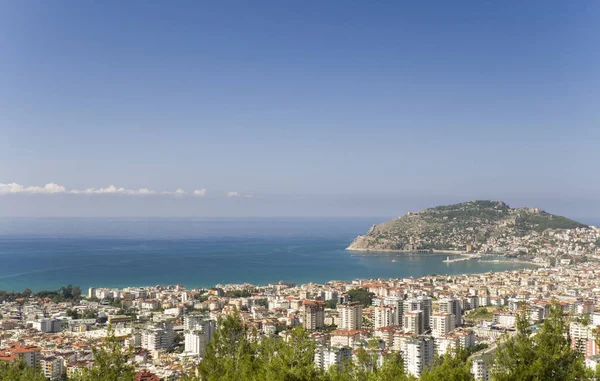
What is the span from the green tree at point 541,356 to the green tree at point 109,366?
2.54 m

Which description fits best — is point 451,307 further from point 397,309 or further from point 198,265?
point 198,265

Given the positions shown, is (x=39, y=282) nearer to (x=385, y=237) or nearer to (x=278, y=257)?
(x=278, y=257)

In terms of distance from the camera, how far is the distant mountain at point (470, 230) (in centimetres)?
4559

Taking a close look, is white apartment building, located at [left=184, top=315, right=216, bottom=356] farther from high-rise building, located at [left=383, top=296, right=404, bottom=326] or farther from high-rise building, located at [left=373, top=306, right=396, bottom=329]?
high-rise building, located at [left=383, top=296, right=404, bottom=326]

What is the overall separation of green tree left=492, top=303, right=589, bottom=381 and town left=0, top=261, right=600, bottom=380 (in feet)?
10.9

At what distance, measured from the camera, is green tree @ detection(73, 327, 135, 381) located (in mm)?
3766

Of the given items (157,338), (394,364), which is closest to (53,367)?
(157,338)

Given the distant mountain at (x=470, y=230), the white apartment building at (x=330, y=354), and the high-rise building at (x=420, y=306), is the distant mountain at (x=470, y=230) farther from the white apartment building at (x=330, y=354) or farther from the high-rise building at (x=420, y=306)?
the white apartment building at (x=330, y=354)

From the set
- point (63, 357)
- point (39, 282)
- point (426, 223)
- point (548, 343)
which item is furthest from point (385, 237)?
point (548, 343)

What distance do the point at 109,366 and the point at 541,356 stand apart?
298 cm

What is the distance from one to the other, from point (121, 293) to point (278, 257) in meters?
19.6

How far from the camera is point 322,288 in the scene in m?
23.3

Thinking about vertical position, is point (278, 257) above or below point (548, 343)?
below

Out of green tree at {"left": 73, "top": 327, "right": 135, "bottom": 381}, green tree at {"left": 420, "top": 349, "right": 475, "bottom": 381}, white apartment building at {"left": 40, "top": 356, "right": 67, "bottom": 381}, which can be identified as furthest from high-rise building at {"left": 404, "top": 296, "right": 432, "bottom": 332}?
green tree at {"left": 73, "top": 327, "right": 135, "bottom": 381}
